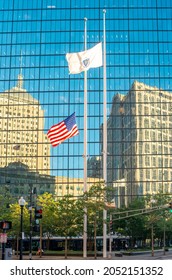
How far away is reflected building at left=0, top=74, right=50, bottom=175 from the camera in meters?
91.6

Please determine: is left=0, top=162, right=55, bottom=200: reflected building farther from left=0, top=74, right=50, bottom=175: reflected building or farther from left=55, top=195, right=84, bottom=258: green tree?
left=55, top=195, right=84, bottom=258: green tree

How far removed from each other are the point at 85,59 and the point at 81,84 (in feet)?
161

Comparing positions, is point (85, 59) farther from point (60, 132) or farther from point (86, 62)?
point (60, 132)

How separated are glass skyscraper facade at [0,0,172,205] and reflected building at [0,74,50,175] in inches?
8.6

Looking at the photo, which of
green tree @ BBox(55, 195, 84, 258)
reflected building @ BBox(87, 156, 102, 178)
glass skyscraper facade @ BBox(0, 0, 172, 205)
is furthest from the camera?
reflected building @ BBox(87, 156, 102, 178)

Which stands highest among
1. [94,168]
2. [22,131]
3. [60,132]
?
[22,131]

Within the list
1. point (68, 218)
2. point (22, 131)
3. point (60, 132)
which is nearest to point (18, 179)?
point (22, 131)

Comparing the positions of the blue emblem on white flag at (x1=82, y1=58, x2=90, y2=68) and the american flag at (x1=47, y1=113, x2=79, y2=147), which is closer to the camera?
the american flag at (x1=47, y1=113, x2=79, y2=147)

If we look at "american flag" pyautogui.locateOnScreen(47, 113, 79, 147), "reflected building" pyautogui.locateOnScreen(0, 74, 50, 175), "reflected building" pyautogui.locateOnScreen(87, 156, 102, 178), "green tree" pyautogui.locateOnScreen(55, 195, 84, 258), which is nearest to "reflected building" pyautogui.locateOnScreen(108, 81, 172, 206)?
"reflected building" pyautogui.locateOnScreen(87, 156, 102, 178)

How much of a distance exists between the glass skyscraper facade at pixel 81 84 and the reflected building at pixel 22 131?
217mm

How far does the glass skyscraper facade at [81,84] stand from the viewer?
9094cm

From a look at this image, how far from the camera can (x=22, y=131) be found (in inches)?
3625
